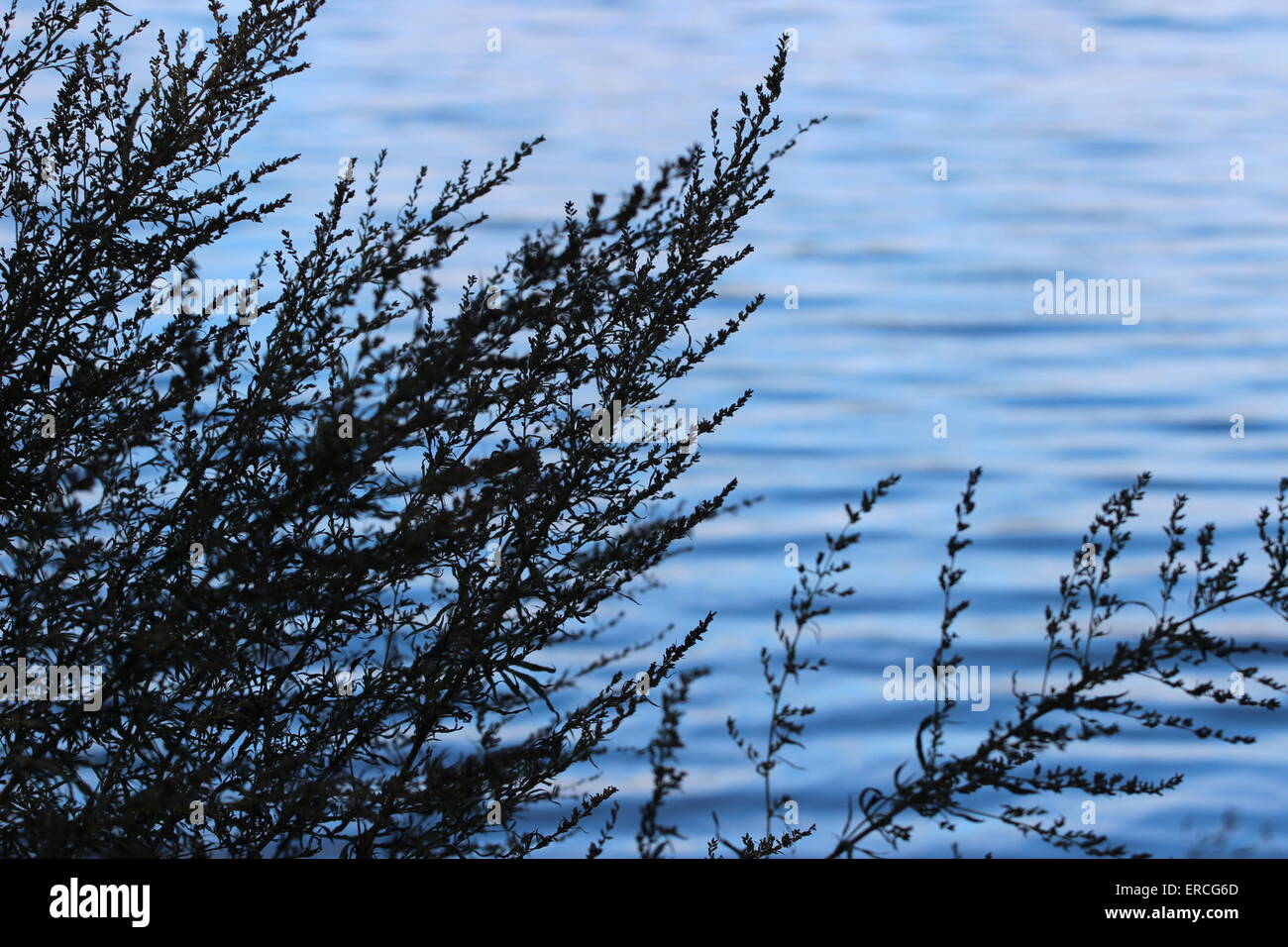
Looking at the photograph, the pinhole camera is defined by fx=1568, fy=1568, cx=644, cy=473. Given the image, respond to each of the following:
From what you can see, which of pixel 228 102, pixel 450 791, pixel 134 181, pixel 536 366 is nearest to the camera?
pixel 450 791

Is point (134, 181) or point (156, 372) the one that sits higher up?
point (134, 181)

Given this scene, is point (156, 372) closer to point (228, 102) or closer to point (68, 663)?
point (228, 102)

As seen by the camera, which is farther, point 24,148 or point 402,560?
point 24,148

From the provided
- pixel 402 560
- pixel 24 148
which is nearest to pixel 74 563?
pixel 402 560

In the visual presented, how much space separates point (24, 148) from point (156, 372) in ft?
1.79

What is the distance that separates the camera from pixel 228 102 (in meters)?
3.16

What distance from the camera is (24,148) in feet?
10.1

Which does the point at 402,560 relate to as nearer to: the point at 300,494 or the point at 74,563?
the point at 300,494
